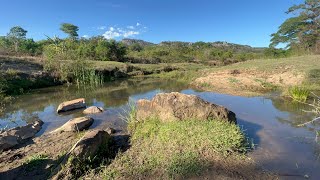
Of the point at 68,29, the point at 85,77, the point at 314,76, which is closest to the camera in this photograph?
the point at 314,76

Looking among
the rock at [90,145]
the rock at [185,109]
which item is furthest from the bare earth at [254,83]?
the rock at [90,145]

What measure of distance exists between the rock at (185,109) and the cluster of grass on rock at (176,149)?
0.87ft

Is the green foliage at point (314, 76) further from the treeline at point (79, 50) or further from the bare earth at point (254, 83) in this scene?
the treeline at point (79, 50)

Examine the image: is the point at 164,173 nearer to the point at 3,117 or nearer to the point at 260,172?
the point at 260,172

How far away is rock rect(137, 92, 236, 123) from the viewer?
7.23 metres

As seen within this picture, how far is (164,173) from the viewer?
4.91 m

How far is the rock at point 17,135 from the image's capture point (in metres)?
7.14

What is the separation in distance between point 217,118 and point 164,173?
109 inches

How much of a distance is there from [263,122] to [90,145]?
5.60m

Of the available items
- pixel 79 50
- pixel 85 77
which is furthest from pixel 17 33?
pixel 85 77

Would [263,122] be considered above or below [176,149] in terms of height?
below

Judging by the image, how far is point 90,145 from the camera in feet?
18.5

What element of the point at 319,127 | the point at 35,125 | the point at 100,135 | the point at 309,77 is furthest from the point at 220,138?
the point at 309,77

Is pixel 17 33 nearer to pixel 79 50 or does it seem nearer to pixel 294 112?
pixel 79 50
